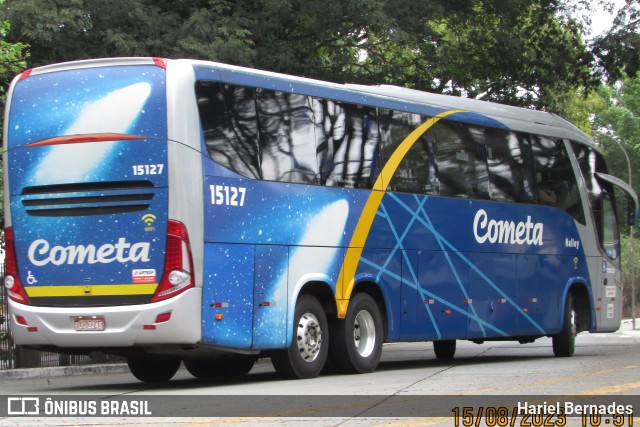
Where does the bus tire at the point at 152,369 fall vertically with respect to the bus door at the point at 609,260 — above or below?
below

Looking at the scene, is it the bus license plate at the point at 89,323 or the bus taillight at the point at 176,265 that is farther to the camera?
the bus license plate at the point at 89,323

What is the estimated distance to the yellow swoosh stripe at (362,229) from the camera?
16375 mm

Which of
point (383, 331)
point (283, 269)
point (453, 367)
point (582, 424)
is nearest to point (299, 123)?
point (283, 269)

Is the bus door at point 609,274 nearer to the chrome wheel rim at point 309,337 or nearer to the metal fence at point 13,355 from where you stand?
the chrome wheel rim at point 309,337

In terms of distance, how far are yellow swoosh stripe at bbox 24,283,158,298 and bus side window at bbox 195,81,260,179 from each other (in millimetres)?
1718

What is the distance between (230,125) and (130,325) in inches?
104

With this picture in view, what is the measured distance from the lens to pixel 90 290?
555 inches

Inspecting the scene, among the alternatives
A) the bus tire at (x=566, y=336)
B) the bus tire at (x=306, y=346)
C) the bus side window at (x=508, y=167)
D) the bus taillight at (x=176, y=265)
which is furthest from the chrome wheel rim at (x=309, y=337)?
the bus tire at (x=566, y=336)

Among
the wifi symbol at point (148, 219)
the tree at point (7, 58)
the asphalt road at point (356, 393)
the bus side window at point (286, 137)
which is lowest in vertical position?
the asphalt road at point (356, 393)

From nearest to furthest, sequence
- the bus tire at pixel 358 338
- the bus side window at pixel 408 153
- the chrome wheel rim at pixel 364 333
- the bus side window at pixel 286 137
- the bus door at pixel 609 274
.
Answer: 1. the bus side window at pixel 286 137
2. the bus tire at pixel 358 338
3. the chrome wheel rim at pixel 364 333
4. the bus side window at pixel 408 153
5. the bus door at pixel 609 274

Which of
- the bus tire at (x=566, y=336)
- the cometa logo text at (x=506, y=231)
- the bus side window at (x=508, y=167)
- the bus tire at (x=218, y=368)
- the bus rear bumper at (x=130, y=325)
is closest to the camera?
the bus rear bumper at (x=130, y=325)

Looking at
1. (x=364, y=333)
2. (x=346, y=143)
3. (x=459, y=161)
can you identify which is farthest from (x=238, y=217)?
(x=459, y=161)

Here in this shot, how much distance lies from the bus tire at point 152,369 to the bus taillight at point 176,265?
2.82 m

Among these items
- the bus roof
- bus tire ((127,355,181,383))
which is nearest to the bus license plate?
bus tire ((127,355,181,383))
